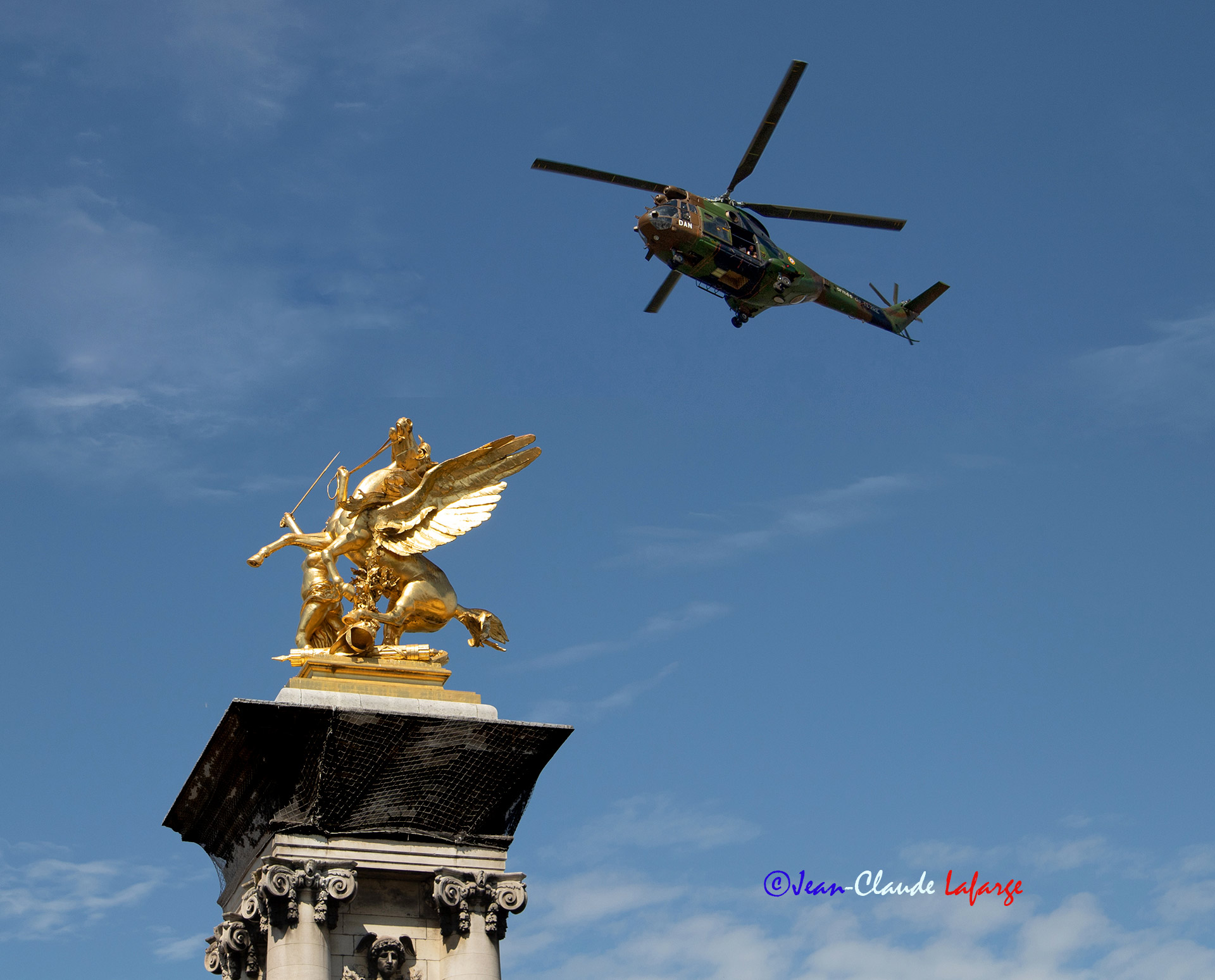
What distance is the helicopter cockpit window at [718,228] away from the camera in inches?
1742

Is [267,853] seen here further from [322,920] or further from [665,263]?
[665,263]

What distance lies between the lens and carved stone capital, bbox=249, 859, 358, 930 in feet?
68.8

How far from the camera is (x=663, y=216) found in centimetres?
4372

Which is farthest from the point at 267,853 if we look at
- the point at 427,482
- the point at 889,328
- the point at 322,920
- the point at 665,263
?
the point at 889,328

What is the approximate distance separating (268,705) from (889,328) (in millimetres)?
31655

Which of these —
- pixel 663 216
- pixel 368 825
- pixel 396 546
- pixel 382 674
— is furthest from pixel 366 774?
pixel 663 216

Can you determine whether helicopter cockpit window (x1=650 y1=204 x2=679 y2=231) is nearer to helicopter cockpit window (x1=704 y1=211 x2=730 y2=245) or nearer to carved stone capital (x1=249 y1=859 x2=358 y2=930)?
helicopter cockpit window (x1=704 y1=211 x2=730 y2=245)

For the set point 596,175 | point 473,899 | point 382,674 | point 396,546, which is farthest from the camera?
point 596,175

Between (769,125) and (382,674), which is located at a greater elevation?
(769,125)

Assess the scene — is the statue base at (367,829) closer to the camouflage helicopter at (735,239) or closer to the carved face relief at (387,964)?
the carved face relief at (387,964)

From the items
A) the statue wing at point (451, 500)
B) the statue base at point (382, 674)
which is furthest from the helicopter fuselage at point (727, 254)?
the statue base at point (382, 674)

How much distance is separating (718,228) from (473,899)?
85.7ft

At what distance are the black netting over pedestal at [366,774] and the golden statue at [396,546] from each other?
1.79m

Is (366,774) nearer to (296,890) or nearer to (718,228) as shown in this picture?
(296,890)
